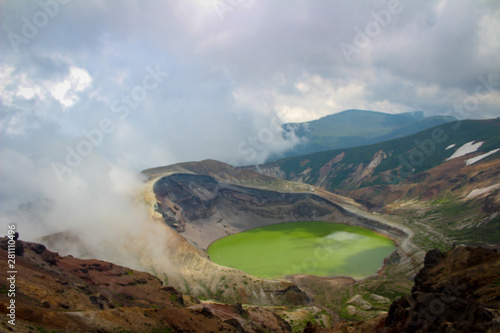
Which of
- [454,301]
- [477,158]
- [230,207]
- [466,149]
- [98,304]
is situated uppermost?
[466,149]

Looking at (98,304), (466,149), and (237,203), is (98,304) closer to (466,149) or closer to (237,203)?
(237,203)

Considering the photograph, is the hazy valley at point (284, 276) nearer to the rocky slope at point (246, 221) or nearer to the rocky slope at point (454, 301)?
the rocky slope at point (454, 301)

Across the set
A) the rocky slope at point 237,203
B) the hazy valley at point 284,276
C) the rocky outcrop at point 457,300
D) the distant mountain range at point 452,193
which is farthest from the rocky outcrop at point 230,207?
the rocky outcrop at point 457,300

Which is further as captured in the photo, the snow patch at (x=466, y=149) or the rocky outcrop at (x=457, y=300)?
the snow patch at (x=466, y=149)

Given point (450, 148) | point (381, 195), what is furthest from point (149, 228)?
point (450, 148)

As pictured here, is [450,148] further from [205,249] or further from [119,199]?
[119,199]

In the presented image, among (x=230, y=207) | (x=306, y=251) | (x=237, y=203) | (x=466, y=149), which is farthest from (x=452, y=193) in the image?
(x=230, y=207)
